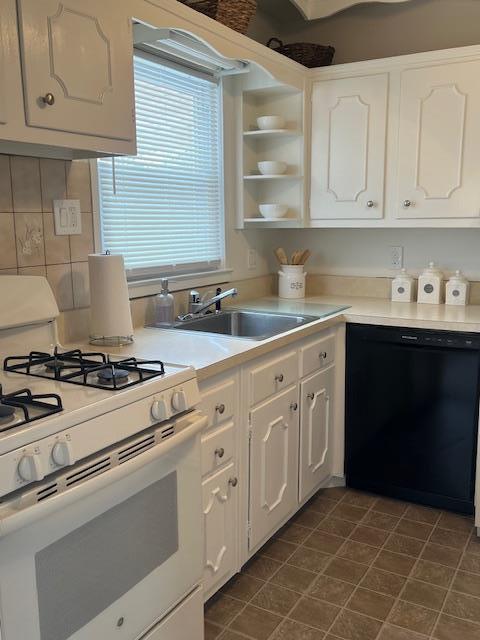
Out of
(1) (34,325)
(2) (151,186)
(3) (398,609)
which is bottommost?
(3) (398,609)

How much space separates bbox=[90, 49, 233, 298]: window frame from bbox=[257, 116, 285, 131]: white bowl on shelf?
19 cm

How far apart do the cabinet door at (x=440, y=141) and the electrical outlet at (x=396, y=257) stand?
36cm

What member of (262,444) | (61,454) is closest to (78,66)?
(61,454)

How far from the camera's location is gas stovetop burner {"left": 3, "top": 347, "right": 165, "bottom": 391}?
1.44 metres

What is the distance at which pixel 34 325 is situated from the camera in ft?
5.92

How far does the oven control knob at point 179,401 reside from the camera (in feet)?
4.86

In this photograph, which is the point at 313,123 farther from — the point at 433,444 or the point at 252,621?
the point at 252,621

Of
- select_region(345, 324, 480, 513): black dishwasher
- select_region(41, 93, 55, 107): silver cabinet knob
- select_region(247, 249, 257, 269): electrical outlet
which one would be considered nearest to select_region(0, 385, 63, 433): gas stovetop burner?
select_region(41, 93, 55, 107): silver cabinet knob

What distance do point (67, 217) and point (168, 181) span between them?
68 centimetres

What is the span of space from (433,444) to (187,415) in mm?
1487

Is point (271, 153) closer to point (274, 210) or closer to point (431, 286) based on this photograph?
point (274, 210)

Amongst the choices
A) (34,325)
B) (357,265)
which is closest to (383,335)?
(357,265)

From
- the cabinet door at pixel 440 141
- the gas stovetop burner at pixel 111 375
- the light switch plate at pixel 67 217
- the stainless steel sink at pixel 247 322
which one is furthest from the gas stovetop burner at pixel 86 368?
the cabinet door at pixel 440 141

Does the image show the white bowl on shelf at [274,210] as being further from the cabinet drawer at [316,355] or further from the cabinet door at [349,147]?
the cabinet drawer at [316,355]
